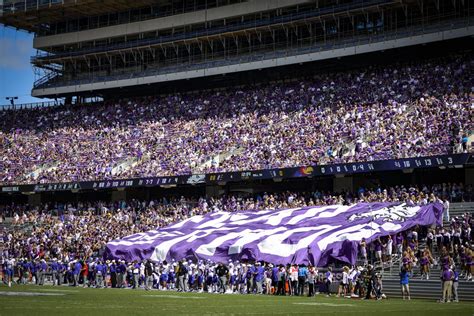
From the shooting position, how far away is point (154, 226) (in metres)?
46.9

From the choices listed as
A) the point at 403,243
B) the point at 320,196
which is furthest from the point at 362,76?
the point at 403,243

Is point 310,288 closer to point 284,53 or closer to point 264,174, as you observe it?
point 264,174

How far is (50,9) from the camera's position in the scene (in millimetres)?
70188

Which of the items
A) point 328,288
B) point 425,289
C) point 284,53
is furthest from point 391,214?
point 284,53

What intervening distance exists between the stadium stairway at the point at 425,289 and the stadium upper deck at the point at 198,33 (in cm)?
2359

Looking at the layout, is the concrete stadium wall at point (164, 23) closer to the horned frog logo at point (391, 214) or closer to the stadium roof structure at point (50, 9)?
the stadium roof structure at point (50, 9)

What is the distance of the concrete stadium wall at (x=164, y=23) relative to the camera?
6100cm

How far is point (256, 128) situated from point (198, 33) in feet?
45.9

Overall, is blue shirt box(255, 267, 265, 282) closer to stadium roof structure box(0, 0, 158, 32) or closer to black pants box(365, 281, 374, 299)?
black pants box(365, 281, 374, 299)

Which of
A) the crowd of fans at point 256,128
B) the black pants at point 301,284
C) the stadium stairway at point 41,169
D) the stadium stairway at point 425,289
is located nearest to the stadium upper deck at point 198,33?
the crowd of fans at point 256,128

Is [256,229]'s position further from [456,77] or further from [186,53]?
[186,53]

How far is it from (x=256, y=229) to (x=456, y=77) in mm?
17355

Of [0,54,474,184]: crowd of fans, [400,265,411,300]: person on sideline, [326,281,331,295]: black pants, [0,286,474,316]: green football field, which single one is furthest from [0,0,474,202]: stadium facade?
[0,286,474,316]: green football field

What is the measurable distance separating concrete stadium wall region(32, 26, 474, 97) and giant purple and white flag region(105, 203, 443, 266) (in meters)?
16.6
